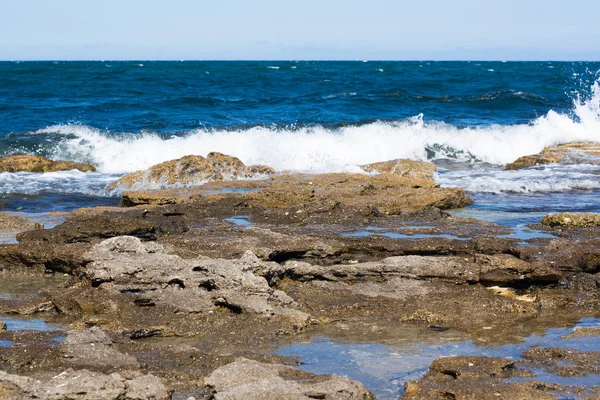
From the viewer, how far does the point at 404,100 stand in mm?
31438

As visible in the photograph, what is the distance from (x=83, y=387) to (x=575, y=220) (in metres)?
6.52

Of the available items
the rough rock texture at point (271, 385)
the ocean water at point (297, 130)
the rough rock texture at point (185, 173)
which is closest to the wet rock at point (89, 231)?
the rough rock texture at point (271, 385)

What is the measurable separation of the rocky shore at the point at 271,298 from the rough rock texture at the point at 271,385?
0.01 m

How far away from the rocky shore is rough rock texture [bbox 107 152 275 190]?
4.31 metres

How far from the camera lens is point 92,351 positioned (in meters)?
4.89

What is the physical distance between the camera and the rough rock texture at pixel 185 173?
13.3m

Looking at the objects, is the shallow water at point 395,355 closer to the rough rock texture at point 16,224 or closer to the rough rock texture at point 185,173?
the rough rock texture at point 16,224

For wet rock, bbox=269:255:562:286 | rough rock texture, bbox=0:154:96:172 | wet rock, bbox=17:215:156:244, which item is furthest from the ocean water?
wet rock, bbox=269:255:562:286

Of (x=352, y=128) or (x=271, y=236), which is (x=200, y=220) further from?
(x=352, y=128)

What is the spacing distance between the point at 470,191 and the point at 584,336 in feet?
24.7

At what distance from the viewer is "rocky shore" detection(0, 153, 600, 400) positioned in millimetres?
4461

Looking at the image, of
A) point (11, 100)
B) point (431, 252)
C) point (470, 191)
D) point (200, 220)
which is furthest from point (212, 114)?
point (431, 252)

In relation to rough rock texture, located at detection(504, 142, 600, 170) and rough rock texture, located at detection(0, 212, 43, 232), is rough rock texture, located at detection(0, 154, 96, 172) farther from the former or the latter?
rough rock texture, located at detection(504, 142, 600, 170)

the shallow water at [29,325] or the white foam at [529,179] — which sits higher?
the white foam at [529,179]
